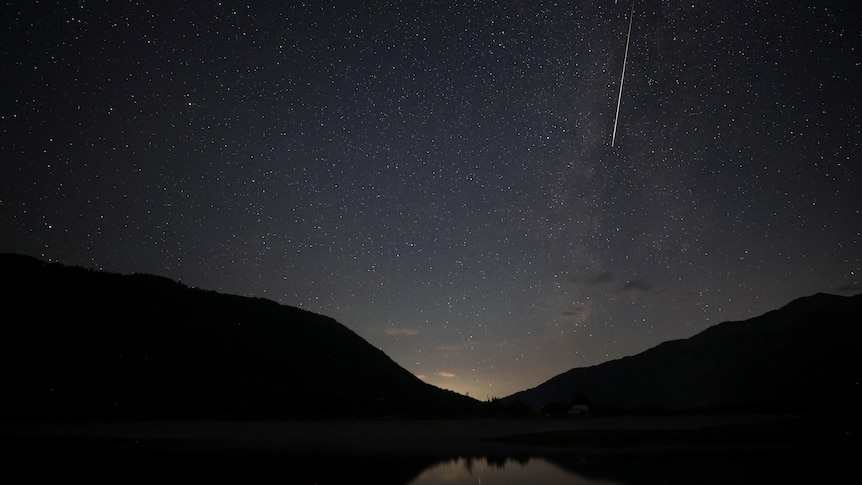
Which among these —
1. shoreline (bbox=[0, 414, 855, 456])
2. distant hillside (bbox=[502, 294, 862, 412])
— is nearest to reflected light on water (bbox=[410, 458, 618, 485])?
shoreline (bbox=[0, 414, 855, 456])

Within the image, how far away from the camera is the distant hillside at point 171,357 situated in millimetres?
49688

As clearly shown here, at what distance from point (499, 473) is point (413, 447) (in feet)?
29.6

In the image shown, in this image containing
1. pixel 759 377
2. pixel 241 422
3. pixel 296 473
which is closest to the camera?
pixel 296 473

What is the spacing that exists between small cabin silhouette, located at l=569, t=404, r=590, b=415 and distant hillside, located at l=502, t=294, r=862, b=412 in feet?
154

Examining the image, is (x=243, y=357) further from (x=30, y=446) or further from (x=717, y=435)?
(x=717, y=435)

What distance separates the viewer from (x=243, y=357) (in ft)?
260

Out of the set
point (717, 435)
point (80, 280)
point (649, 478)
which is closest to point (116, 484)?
point (649, 478)

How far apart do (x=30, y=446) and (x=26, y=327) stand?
52230 mm

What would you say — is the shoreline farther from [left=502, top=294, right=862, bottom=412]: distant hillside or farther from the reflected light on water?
[left=502, top=294, right=862, bottom=412]: distant hillside

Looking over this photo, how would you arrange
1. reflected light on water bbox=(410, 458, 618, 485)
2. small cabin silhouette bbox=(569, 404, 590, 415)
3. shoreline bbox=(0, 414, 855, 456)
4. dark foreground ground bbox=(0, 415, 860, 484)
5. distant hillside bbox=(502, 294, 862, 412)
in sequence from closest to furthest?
reflected light on water bbox=(410, 458, 618, 485), dark foreground ground bbox=(0, 415, 860, 484), shoreline bbox=(0, 414, 855, 456), small cabin silhouette bbox=(569, 404, 590, 415), distant hillside bbox=(502, 294, 862, 412)

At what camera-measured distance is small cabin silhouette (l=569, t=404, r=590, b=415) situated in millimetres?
33294

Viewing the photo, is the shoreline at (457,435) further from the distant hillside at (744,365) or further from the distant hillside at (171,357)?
the distant hillside at (744,365)

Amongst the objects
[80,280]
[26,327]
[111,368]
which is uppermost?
[80,280]

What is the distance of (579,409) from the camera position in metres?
35.2
